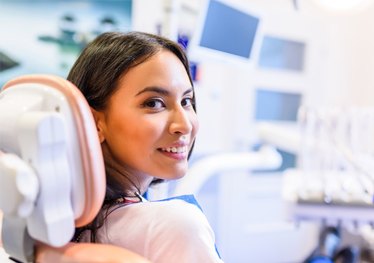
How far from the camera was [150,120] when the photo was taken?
79cm

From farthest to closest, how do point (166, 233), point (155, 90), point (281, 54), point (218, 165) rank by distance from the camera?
1. point (281, 54)
2. point (218, 165)
3. point (155, 90)
4. point (166, 233)

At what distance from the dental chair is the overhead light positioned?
1.10 metres

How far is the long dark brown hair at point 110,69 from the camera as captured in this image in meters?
0.82

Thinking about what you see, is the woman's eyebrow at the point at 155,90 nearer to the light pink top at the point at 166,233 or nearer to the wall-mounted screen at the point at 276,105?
the light pink top at the point at 166,233

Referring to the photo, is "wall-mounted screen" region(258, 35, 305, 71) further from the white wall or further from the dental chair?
the dental chair

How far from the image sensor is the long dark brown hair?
816mm

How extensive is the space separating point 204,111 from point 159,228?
235 cm

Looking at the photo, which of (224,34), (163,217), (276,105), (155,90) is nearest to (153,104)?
→ (155,90)

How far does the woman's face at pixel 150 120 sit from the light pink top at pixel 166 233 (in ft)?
0.36

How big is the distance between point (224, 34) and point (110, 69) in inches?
28.5

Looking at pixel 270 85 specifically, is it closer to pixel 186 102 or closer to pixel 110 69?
pixel 186 102

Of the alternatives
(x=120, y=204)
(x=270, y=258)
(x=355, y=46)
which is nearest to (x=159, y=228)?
(x=120, y=204)

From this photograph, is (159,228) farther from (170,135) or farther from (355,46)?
(355,46)

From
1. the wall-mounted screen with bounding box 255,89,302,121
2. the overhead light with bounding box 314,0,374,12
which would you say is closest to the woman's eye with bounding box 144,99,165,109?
the overhead light with bounding box 314,0,374,12
